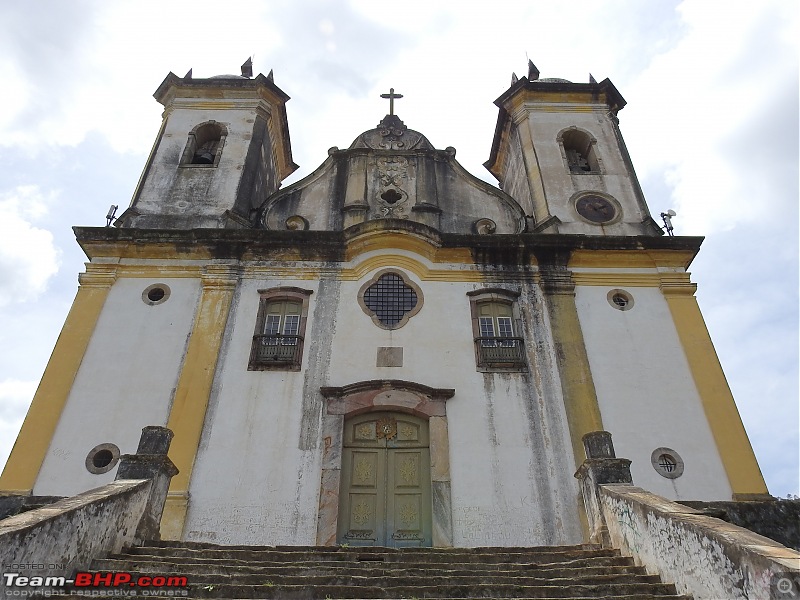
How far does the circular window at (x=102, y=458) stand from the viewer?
9.77 metres

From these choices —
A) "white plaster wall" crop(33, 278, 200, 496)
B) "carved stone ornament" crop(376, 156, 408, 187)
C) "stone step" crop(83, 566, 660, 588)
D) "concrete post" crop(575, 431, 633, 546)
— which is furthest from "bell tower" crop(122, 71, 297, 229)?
"stone step" crop(83, 566, 660, 588)

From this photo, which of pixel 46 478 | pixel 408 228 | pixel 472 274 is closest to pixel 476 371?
pixel 472 274

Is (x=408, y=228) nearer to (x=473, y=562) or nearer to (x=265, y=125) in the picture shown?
(x=265, y=125)

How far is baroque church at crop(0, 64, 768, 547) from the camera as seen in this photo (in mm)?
9602

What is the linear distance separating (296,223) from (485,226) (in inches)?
162

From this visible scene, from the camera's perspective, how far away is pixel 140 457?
25.5 feet

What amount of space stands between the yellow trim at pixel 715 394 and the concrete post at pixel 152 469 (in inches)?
336

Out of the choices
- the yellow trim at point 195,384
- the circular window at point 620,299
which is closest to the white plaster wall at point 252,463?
the yellow trim at point 195,384

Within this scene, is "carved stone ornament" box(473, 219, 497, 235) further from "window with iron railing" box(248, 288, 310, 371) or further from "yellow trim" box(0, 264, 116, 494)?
"yellow trim" box(0, 264, 116, 494)

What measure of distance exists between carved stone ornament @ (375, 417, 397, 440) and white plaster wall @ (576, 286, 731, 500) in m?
3.57

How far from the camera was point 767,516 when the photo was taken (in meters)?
9.09

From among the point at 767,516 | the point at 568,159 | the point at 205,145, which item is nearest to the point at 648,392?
the point at 767,516

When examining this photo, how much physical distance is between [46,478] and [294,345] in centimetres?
439

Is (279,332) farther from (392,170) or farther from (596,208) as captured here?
(596,208)
